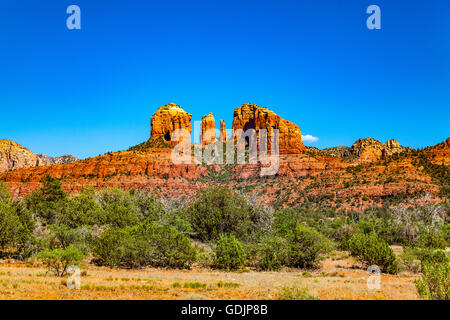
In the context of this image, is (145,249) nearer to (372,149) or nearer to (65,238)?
(65,238)

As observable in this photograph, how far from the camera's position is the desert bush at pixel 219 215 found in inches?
1059

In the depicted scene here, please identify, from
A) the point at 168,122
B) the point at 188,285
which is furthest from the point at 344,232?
the point at 168,122

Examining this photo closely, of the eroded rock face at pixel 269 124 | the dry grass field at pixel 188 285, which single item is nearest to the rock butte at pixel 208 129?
the eroded rock face at pixel 269 124

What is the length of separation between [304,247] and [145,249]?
989cm

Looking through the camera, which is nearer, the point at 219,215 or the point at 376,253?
the point at 376,253

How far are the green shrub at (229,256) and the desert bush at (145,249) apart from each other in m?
1.59

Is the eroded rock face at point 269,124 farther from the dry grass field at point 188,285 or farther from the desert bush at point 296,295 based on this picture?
the desert bush at point 296,295

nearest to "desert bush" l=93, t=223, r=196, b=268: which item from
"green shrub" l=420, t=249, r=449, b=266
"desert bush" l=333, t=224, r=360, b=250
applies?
"green shrub" l=420, t=249, r=449, b=266

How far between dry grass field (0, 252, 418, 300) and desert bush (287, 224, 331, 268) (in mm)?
1808

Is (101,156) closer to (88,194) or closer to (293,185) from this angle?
(293,185)

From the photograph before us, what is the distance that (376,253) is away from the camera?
19.5 meters

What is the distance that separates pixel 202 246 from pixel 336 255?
11.1 meters
